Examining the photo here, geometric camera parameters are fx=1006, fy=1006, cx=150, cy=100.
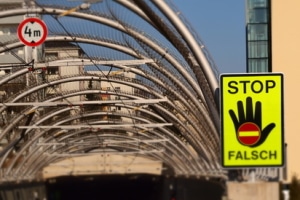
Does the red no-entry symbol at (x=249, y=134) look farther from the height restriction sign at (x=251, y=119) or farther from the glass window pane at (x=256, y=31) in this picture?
the glass window pane at (x=256, y=31)

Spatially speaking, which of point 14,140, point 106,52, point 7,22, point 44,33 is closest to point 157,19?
point 44,33

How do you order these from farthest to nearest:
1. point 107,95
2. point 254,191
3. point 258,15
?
1. point 258,15
2. point 107,95
3. point 254,191

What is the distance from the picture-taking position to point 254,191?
2016 centimetres

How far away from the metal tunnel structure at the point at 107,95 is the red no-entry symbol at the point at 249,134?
37.1 feet

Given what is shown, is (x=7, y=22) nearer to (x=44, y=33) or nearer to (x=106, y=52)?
(x=106, y=52)

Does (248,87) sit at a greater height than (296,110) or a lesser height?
lesser

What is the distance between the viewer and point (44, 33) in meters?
33.7

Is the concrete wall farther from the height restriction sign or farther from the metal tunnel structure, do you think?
the metal tunnel structure

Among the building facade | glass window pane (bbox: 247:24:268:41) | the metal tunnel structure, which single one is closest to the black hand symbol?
the metal tunnel structure

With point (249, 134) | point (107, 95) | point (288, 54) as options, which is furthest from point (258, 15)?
point (249, 134)

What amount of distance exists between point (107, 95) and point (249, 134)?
41.3 meters

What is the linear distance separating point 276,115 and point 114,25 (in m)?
20.8

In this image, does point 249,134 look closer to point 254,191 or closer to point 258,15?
point 254,191

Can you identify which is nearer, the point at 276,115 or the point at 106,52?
the point at 276,115
